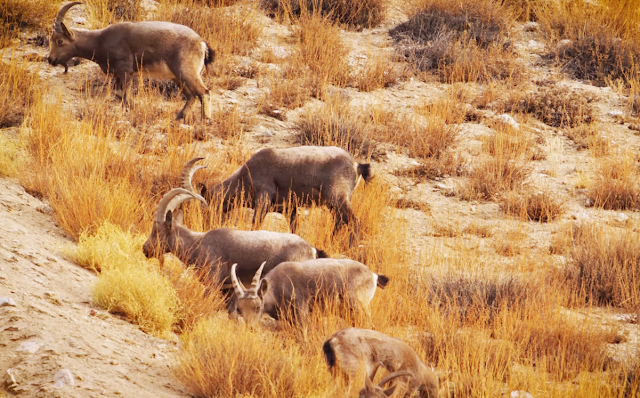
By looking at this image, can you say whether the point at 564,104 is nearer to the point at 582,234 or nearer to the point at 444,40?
the point at 444,40

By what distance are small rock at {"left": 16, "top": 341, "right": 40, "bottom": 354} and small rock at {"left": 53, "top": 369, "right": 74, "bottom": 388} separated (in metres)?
0.35

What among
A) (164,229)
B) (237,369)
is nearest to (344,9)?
(164,229)

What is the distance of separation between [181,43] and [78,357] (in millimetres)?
6841

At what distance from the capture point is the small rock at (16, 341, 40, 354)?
199 inches

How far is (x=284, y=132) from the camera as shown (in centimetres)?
1179

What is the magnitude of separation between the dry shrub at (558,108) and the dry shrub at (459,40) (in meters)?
0.94

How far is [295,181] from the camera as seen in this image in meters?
8.52

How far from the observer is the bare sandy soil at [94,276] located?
504 cm

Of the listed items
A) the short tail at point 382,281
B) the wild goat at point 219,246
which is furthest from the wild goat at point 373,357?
the wild goat at point 219,246

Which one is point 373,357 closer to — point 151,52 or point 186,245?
point 186,245

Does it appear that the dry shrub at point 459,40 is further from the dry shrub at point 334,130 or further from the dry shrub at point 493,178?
the dry shrub at point 334,130

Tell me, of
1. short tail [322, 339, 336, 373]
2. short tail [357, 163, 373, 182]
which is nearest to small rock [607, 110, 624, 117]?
short tail [357, 163, 373, 182]

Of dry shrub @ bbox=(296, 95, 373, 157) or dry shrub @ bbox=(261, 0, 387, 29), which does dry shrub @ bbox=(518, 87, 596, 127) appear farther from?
dry shrub @ bbox=(261, 0, 387, 29)

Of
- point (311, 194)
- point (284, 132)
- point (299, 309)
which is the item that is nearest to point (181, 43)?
point (284, 132)
